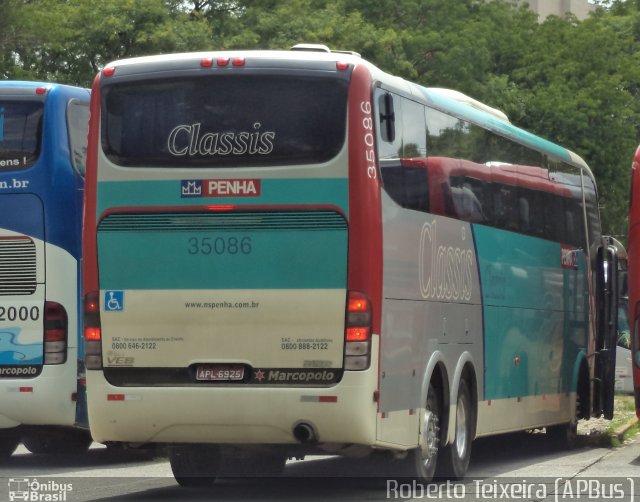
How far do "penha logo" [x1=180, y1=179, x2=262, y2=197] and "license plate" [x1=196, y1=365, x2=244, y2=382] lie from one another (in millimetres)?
1367

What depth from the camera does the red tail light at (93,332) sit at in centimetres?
1177

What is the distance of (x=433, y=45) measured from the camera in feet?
132

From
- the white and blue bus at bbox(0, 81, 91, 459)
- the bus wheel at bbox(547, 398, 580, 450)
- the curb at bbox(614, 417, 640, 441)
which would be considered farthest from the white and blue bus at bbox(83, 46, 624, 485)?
the curb at bbox(614, 417, 640, 441)

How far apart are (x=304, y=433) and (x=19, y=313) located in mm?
4908

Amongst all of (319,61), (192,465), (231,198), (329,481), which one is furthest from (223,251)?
(329,481)

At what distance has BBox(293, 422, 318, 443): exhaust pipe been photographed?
37.1 ft

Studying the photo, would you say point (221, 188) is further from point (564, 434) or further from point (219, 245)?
point (564, 434)

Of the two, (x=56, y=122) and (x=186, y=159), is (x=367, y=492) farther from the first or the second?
(x=56, y=122)

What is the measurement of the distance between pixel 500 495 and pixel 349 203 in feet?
9.59

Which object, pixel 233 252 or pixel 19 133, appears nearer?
pixel 233 252

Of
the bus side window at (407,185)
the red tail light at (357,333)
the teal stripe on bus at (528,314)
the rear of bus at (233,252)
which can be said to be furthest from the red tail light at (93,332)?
the teal stripe on bus at (528,314)

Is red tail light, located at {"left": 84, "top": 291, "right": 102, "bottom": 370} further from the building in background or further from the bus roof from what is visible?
the building in background

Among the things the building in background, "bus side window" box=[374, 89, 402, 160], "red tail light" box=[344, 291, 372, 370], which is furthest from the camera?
the building in background

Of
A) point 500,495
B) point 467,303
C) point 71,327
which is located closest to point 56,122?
point 71,327
